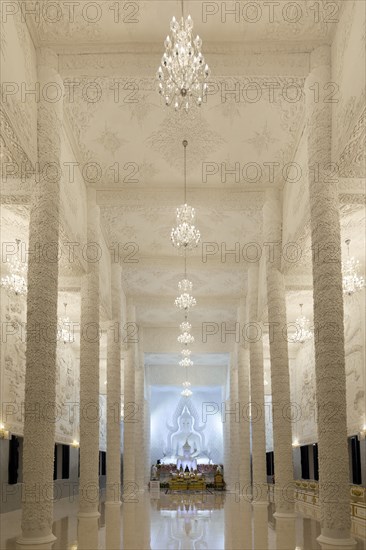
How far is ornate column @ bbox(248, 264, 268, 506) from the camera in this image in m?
21.6

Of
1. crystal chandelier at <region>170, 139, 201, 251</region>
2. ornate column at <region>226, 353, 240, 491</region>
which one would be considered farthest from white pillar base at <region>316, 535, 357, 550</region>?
ornate column at <region>226, 353, 240, 491</region>

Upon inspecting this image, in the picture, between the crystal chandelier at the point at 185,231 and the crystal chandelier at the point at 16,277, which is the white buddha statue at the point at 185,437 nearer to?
the crystal chandelier at the point at 16,277

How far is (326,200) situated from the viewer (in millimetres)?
11891

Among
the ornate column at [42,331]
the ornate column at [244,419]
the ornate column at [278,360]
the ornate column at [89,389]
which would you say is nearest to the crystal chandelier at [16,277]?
the ornate column at [89,389]

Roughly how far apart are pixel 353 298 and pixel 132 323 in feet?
37.4

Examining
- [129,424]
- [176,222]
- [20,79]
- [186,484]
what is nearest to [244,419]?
A: [129,424]

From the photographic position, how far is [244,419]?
2764 cm

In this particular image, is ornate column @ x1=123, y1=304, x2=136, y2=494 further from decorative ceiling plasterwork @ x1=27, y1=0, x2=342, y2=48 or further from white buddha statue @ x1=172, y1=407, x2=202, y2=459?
white buddha statue @ x1=172, y1=407, x2=202, y2=459

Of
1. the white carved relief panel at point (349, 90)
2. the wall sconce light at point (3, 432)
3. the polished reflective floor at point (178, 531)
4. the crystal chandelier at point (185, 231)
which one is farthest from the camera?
the wall sconce light at point (3, 432)

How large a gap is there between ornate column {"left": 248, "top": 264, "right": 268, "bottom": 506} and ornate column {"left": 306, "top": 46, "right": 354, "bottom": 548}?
10.3 metres

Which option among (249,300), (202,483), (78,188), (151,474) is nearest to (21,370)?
(78,188)

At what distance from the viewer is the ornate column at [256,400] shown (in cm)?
2164

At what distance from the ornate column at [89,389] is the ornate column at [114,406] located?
446 centimetres

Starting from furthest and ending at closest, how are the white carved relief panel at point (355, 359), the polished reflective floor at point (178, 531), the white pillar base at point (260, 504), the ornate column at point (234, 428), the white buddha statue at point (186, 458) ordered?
the white buddha statue at point (186, 458)
the ornate column at point (234, 428)
the white pillar base at point (260, 504)
the white carved relief panel at point (355, 359)
the polished reflective floor at point (178, 531)
